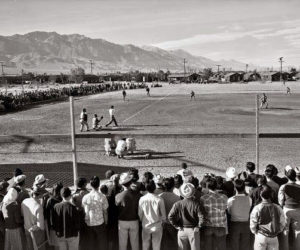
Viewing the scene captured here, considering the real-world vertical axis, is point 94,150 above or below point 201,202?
below

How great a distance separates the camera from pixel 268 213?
5.78m

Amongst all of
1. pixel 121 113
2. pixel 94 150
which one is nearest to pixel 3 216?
pixel 94 150

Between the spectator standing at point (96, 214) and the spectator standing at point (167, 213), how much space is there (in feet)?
3.20

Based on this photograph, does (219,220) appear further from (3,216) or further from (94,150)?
(94,150)

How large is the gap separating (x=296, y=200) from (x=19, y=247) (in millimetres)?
4576

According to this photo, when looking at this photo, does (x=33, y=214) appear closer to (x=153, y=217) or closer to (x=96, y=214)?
(x=96, y=214)

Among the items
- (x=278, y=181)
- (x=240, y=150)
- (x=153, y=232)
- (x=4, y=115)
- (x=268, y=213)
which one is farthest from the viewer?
(x=4, y=115)

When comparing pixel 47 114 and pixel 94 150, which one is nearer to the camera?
pixel 94 150

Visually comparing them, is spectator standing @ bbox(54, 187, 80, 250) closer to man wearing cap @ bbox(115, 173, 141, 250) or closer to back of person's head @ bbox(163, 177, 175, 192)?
man wearing cap @ bbox(115, 173, 141, 250)

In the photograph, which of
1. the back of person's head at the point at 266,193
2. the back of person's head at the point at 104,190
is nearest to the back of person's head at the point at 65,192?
the back of person's head at the point at 104,190

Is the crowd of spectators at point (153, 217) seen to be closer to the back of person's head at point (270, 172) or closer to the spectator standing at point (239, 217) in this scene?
the spectator standing at point (239, 217)

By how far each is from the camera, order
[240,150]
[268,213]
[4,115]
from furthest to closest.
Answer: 1. [4,115]
2. [240,150]
3. [268,213]

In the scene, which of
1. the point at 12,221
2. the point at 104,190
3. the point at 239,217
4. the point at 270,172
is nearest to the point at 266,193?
the point at 239,217

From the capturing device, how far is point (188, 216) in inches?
232
